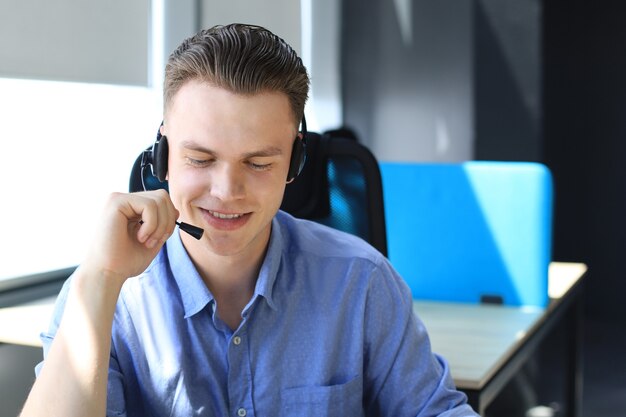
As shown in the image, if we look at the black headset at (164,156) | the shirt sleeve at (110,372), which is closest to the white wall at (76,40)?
the black headset at (164,156)

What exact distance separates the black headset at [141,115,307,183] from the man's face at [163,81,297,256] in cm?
1

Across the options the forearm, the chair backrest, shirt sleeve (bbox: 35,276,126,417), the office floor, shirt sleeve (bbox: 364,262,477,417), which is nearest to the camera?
the forearm

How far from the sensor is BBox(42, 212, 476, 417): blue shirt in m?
1.23

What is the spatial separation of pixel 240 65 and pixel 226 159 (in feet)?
0.43

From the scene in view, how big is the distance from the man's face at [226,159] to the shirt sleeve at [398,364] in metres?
0.24

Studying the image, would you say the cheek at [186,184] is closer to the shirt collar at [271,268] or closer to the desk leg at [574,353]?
the shirt collar at [271,268]

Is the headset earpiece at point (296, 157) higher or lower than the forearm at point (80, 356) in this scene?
higher

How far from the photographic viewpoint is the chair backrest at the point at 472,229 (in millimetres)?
2443

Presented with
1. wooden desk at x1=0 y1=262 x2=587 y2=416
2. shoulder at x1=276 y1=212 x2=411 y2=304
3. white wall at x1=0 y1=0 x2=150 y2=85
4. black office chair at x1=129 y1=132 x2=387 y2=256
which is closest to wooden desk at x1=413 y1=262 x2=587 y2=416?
wooden desk at x1=0 y1=262 x2=587 y2=416

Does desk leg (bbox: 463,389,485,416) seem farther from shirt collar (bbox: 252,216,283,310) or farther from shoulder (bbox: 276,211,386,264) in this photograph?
shirt collar (bbox: 252,216,283,310)

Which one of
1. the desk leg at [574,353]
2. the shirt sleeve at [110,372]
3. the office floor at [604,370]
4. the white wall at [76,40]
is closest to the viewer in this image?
the shirt sleeve at [110,372]

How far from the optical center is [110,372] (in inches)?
47.3

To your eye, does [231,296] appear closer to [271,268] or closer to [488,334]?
[271,268]

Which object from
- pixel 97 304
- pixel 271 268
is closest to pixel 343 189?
pixel 271 268
